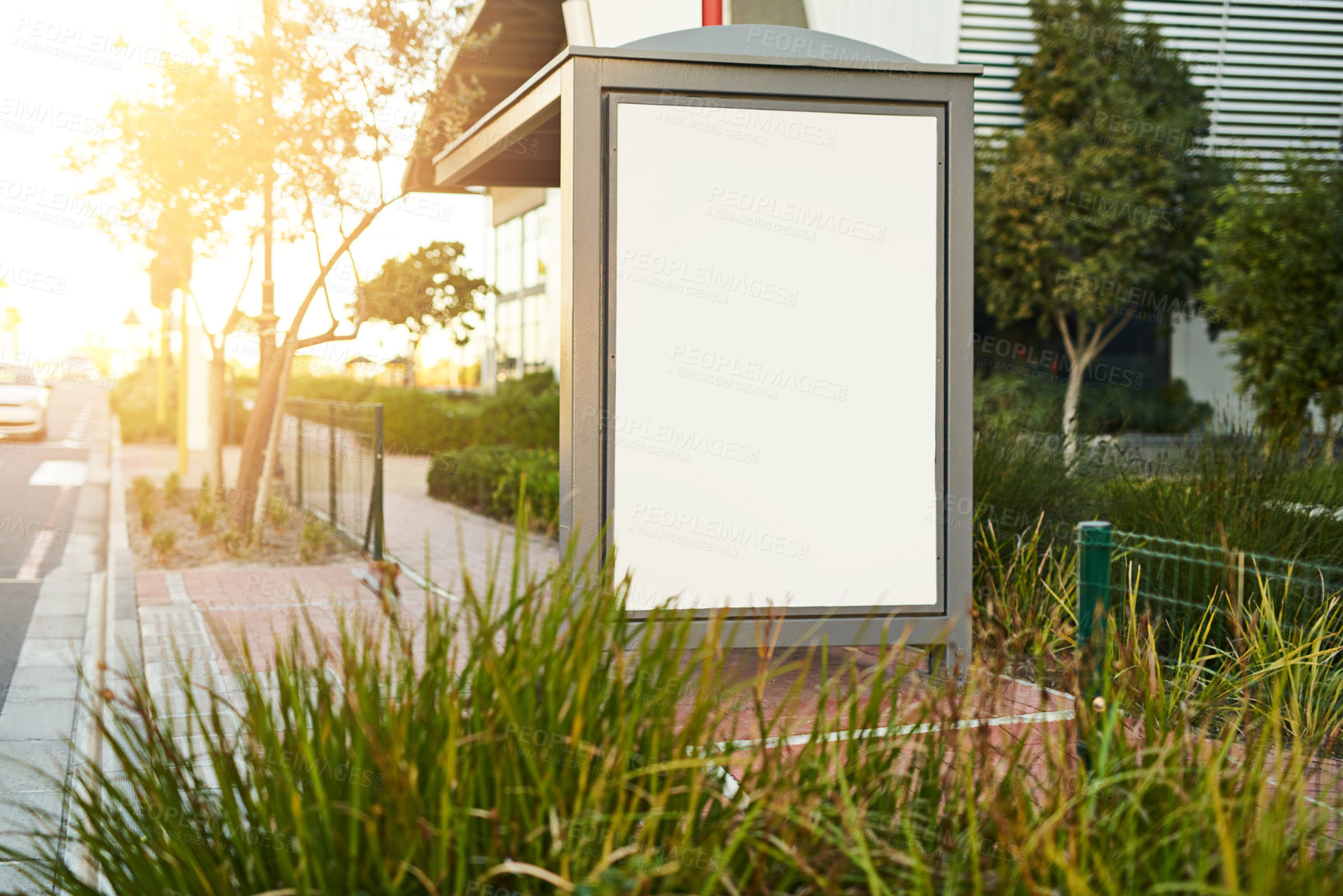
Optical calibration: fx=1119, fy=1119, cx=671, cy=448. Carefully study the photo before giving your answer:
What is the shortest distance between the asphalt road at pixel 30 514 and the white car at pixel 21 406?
399 mm

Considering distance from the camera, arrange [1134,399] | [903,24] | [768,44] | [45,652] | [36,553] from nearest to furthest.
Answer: [768,44] < [45,652] < [36,553] < [903,24] < [1134,399]

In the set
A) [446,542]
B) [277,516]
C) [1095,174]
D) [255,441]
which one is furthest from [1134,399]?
[255,441]

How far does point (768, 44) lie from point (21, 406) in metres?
27.0

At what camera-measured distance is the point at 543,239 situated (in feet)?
86.1

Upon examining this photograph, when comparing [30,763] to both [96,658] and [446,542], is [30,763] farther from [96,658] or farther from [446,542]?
[446,542]

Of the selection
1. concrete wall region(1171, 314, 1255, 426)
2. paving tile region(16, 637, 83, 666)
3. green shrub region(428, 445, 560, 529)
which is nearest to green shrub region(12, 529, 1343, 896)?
paving tile region(16, 637, 83, 666)

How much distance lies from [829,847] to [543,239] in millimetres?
24809

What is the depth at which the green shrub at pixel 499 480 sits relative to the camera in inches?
454

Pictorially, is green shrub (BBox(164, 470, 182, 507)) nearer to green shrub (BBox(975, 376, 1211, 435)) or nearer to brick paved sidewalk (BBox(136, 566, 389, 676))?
brick paved sidewalk (BBox(136, 566, 389, 676))

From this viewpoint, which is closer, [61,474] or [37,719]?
[37,719]

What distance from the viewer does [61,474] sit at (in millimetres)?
19469

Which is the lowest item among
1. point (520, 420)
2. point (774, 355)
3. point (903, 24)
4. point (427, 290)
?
point (520, 420)

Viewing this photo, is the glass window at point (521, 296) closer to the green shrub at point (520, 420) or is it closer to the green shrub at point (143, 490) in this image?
the green shrub at point (520, 420)

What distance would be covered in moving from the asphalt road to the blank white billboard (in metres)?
3.91
